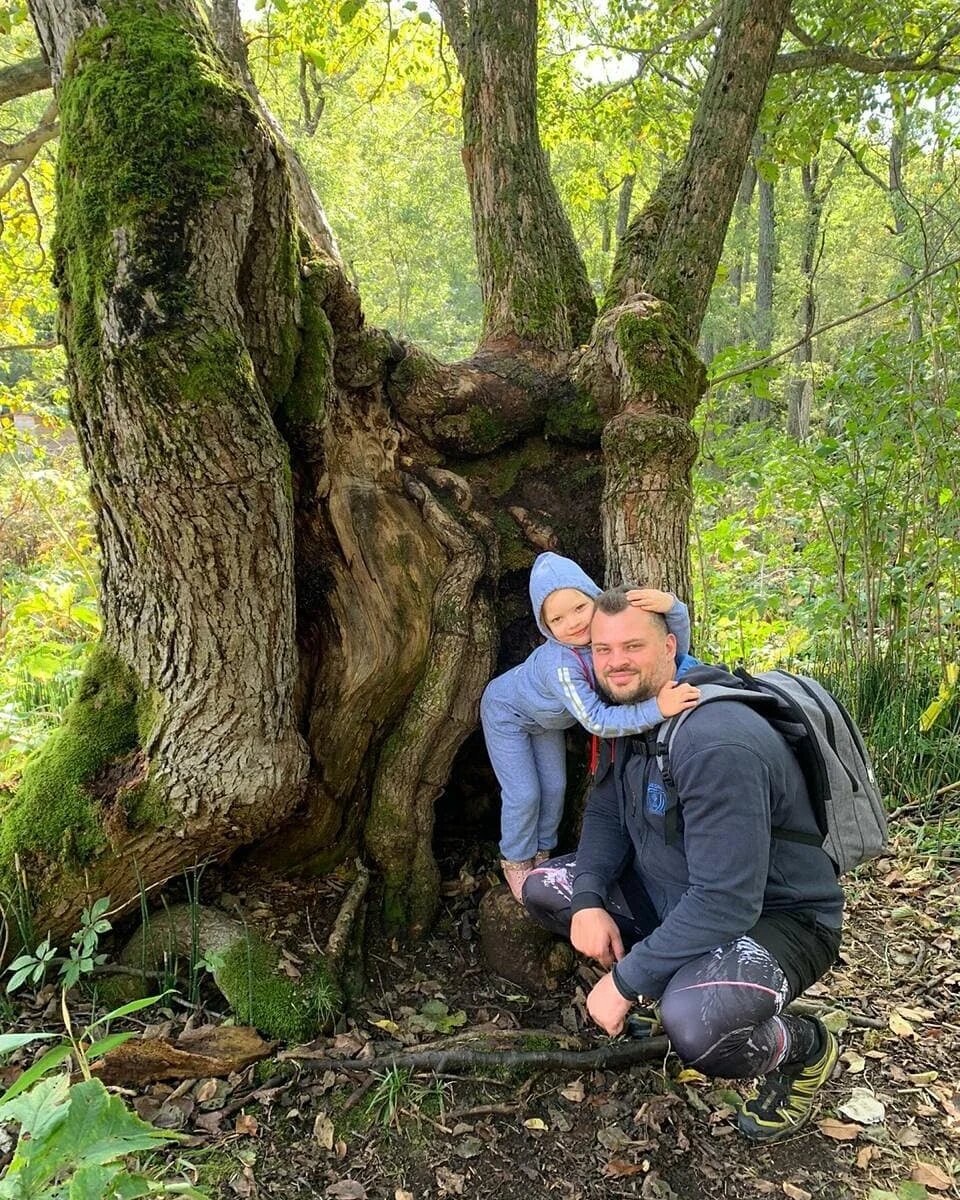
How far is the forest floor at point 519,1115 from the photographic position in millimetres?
2221

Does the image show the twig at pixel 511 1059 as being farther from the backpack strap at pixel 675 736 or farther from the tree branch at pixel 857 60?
the tree branch at pixel 857 60

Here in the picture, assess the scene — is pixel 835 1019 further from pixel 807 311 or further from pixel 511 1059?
pixel 807 311

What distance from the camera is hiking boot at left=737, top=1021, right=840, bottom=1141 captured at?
2.38 metres

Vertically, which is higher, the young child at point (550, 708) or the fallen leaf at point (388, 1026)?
the young child at point (550, 708)

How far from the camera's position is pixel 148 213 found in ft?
6.85

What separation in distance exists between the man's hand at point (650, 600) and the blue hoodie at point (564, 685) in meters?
0.09

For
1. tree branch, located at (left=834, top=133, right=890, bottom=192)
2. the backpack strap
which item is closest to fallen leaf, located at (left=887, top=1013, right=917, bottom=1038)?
the backpack strap

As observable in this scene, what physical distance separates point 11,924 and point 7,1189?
1.45 metres

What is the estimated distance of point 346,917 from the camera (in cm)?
290

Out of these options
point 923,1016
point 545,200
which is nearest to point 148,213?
point 545,200

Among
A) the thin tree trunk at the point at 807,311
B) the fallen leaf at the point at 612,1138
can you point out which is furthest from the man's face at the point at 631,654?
the thin tree trunk at the point at 807,311

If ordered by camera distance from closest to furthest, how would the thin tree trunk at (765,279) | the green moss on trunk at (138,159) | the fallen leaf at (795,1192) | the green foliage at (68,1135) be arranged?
the green foliage at (68,1135)
the green moss on trunk at (138,159)
the fallen leaf at (795,1192)
the thin tree trunk at (765,279)

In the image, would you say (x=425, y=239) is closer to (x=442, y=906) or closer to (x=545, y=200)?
(x=545, y=200)

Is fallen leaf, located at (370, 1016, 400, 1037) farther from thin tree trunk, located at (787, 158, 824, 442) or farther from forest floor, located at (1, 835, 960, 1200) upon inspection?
thin tree trunk, located at (787, 158, 824, 442)
